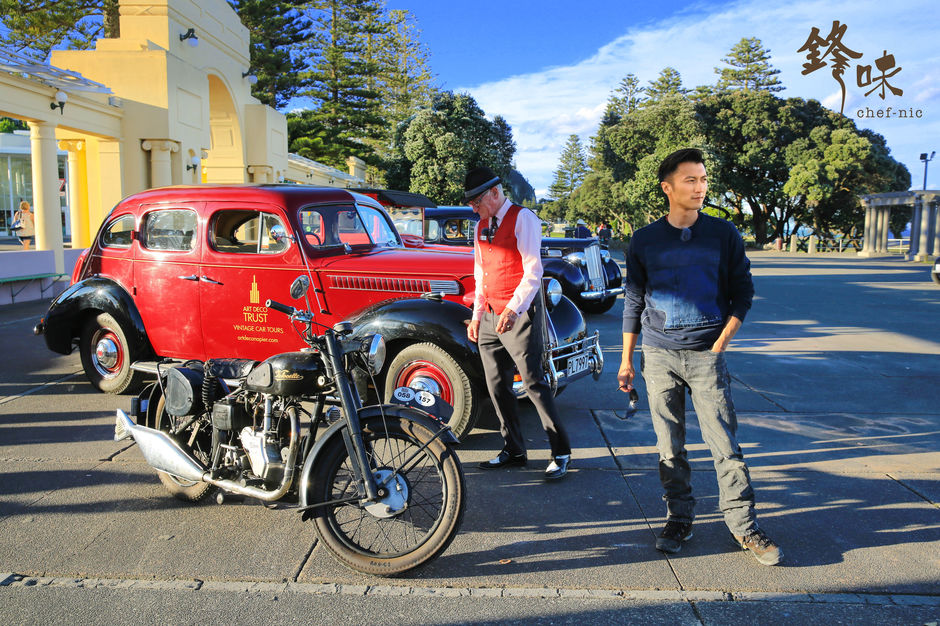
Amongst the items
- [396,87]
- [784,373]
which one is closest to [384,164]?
[396,87]

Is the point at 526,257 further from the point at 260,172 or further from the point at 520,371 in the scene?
the point at 260,172

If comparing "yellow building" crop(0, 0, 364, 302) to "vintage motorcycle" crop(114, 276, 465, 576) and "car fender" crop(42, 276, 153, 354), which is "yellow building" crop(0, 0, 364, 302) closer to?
A: "car fender" crop(42, 276, 153, 354)

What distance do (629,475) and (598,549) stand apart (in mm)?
1106

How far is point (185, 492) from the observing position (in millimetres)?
3895

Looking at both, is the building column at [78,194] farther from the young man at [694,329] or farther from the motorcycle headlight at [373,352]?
the young man at [694,329]

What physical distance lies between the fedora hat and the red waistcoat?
0.21 metres

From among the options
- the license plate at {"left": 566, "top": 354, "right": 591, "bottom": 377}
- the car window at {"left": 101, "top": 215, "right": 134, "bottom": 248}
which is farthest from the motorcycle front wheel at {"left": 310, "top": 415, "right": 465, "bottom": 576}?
the car window at {"left": 101, "top": 215, "right": 134, "bottom": 248}

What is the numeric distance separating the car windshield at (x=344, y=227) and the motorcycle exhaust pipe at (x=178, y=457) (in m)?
2.26

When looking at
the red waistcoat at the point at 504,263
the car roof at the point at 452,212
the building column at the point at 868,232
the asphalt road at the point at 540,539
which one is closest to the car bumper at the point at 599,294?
the car roof at the point at 452,212

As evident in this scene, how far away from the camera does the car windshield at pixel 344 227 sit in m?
5.66

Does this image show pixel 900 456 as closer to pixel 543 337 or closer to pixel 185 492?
pixel 543 337

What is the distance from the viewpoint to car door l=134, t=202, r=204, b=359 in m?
5.82

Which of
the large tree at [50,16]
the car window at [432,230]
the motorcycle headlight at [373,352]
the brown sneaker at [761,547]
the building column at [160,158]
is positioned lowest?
the brown sneaker at [761,547]

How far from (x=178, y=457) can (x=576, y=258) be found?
31.2 ft
